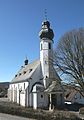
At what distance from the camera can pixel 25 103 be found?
48.8 metres

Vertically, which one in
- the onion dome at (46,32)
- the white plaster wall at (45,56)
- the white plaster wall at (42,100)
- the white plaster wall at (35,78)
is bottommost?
the white plaster wall at (42,100)

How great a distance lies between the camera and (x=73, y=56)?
33.9 m

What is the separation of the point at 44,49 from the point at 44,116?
2739 centimetres

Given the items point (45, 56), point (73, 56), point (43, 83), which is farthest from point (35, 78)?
point (73, 56)

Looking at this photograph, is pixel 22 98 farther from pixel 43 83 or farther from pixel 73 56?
pixel 73 56

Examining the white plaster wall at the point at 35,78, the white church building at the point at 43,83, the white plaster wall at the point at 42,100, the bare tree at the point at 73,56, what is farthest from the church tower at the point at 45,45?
the bare tree at the point at 73,56

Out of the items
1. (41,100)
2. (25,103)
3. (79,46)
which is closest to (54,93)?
(41,100)

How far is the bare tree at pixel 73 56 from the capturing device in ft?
109

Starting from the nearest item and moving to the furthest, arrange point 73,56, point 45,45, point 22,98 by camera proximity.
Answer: point 73,56
point 45,45
point 22,98

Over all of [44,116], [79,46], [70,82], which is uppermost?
[79,46]

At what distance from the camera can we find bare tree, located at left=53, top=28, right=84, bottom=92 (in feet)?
109

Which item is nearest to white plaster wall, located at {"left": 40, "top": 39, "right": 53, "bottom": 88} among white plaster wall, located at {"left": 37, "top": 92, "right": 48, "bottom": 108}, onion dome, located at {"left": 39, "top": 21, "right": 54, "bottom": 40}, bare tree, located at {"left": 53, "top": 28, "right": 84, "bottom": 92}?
Result: onion dome, located at {"left": 39, "top": 21, "right": 54, "bottom": 40}

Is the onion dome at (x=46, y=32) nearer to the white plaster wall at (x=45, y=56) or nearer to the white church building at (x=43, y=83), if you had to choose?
the white church building at (x=43, y=83)

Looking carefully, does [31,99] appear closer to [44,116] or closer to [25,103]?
[25,103]
